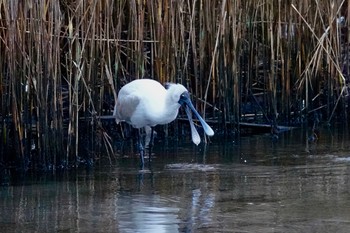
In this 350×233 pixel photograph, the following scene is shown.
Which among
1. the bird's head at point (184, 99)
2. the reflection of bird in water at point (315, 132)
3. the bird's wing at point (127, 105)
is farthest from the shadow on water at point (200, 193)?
the bird's wing at point (127, 105)

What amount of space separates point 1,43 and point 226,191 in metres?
2.20

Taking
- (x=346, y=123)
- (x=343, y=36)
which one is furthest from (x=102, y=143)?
(x=343, y=36)

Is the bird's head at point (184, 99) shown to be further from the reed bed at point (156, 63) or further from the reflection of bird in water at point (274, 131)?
the reflection of bird in water at point (274, 131)

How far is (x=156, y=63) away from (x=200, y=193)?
2534 mm

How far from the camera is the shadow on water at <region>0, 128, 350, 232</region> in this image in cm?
583

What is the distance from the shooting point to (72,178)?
24.9 feet

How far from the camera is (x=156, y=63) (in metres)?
9.14

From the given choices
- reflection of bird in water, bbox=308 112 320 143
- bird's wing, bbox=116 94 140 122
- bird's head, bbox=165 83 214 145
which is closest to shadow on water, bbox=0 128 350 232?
reflection of bird in water, bbox=308 112 320 143

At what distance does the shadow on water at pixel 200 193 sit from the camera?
5.83 meters

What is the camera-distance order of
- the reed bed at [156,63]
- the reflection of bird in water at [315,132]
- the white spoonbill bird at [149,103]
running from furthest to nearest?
1. the reflection of bird in water at [315,132]
2. the white spoonbill bird at [149,103]
3. the reed bed at [156,63]

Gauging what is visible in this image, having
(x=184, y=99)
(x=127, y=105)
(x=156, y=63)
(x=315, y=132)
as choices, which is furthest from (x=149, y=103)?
(x=315, y=132)

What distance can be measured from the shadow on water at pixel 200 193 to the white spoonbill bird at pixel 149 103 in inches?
14.9

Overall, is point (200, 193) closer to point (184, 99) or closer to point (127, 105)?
point (184, 99)

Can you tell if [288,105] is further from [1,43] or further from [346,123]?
[1,43]
